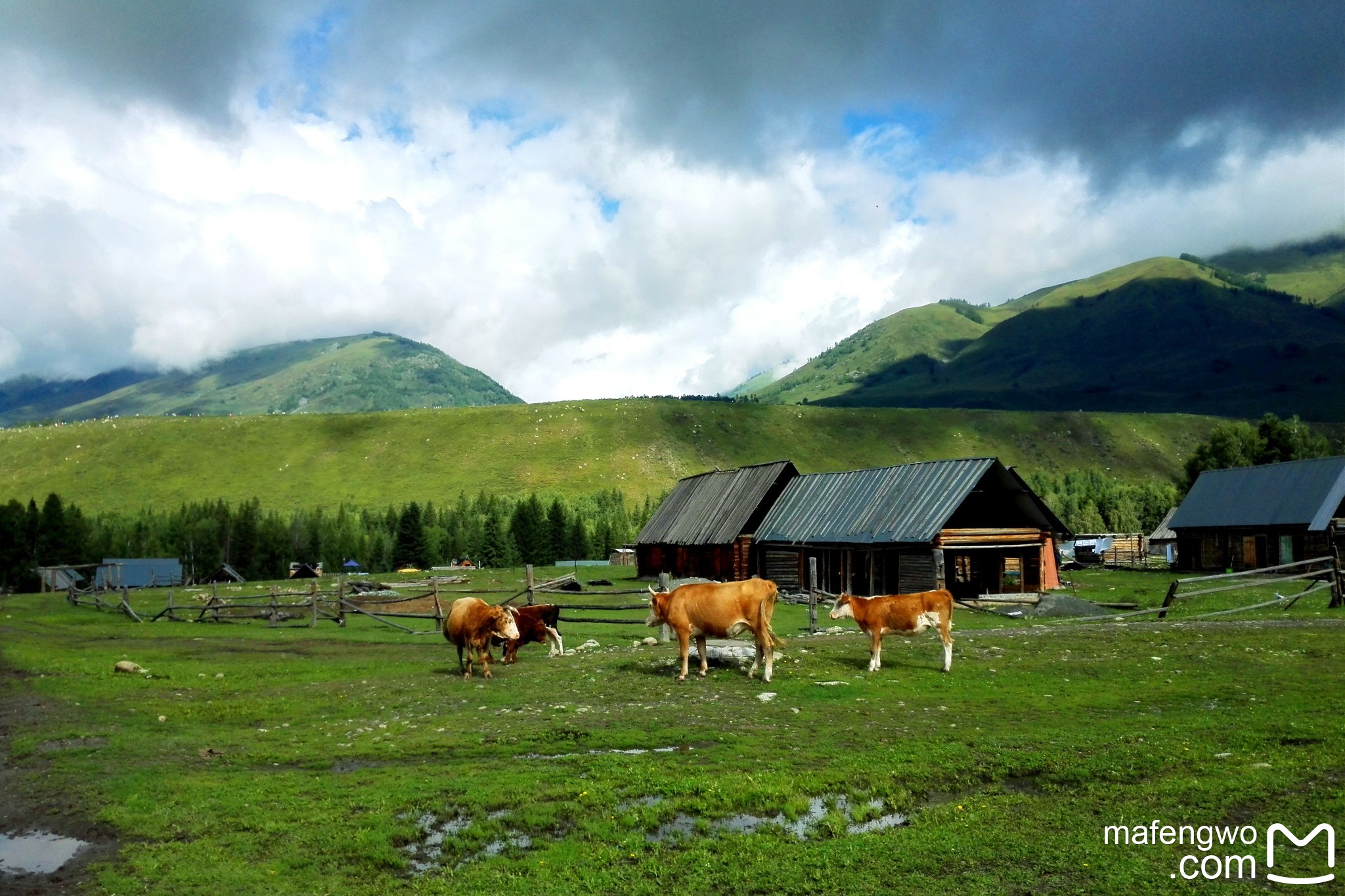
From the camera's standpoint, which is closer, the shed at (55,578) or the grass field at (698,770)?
the grass field at (698,770)

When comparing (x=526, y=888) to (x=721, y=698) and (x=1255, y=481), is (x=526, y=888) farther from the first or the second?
(x=1255, y=481)

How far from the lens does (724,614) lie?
1870 cm

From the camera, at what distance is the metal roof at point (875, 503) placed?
144ft

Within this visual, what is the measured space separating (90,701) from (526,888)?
16.7 meters

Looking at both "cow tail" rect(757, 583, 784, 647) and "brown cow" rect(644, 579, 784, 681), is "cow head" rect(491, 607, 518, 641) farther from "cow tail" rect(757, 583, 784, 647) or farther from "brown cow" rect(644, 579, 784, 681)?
"cow tail" rect(757, 583, 784, 647)

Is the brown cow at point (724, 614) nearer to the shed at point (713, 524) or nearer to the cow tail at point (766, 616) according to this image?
the cow tail at point (766, 616)

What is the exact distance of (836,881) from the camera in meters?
8.02

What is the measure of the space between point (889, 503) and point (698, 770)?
123ft

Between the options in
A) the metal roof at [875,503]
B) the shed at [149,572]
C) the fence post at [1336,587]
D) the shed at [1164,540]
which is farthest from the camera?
the shed at [149,572]

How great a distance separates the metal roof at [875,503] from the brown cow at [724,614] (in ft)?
84.4

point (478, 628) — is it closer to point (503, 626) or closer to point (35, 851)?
point (503, 626)

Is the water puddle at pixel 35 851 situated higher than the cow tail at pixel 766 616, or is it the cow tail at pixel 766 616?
the cow tail at pixel 766 616

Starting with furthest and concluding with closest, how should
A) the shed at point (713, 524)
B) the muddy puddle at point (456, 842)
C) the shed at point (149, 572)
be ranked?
1. the shed at point (149, 572)
2. the shed at point (713, 524)
3. the muddy puddle at point (456, 842)

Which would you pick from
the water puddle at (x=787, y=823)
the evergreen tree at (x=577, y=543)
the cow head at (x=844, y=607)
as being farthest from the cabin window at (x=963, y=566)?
the evergreen tree at (x=577, y=543)
